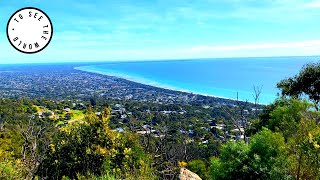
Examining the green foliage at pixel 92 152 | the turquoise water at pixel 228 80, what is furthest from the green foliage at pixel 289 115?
the turquoise water at pixel 228 80

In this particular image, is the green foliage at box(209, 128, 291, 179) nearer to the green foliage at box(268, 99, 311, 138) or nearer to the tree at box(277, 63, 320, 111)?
the green foliage at box(268, 99, 311, 138)

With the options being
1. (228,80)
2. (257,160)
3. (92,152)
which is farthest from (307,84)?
(228,80)

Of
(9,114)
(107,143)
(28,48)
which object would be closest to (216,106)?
(9,114)

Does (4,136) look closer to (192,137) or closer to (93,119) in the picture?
(93,119)

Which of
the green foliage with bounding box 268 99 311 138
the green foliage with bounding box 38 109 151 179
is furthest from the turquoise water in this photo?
the green foliage with bounding box 38 109 151 179

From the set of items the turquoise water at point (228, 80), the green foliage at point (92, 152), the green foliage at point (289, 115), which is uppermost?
the green foliage at point (289, 115)

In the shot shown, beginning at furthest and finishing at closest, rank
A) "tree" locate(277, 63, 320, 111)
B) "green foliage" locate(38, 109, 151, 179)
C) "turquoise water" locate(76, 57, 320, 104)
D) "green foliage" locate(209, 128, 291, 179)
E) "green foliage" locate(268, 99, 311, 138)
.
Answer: "turquoise water" locate(76, 57, 320, 104) → "tree" locate(277, 63, 320, 111) → "green foliage" locate(268, 99, 311, 138) → "green foliage" locate(38, 109, 151, 179) → "green foliage" locate(209, 128, 291, 179)

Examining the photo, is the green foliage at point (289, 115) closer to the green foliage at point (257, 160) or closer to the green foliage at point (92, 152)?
the green foliage at point (257, 160)

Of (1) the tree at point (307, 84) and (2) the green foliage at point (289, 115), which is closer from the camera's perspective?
(2) the green foliage at point (289, 115)
